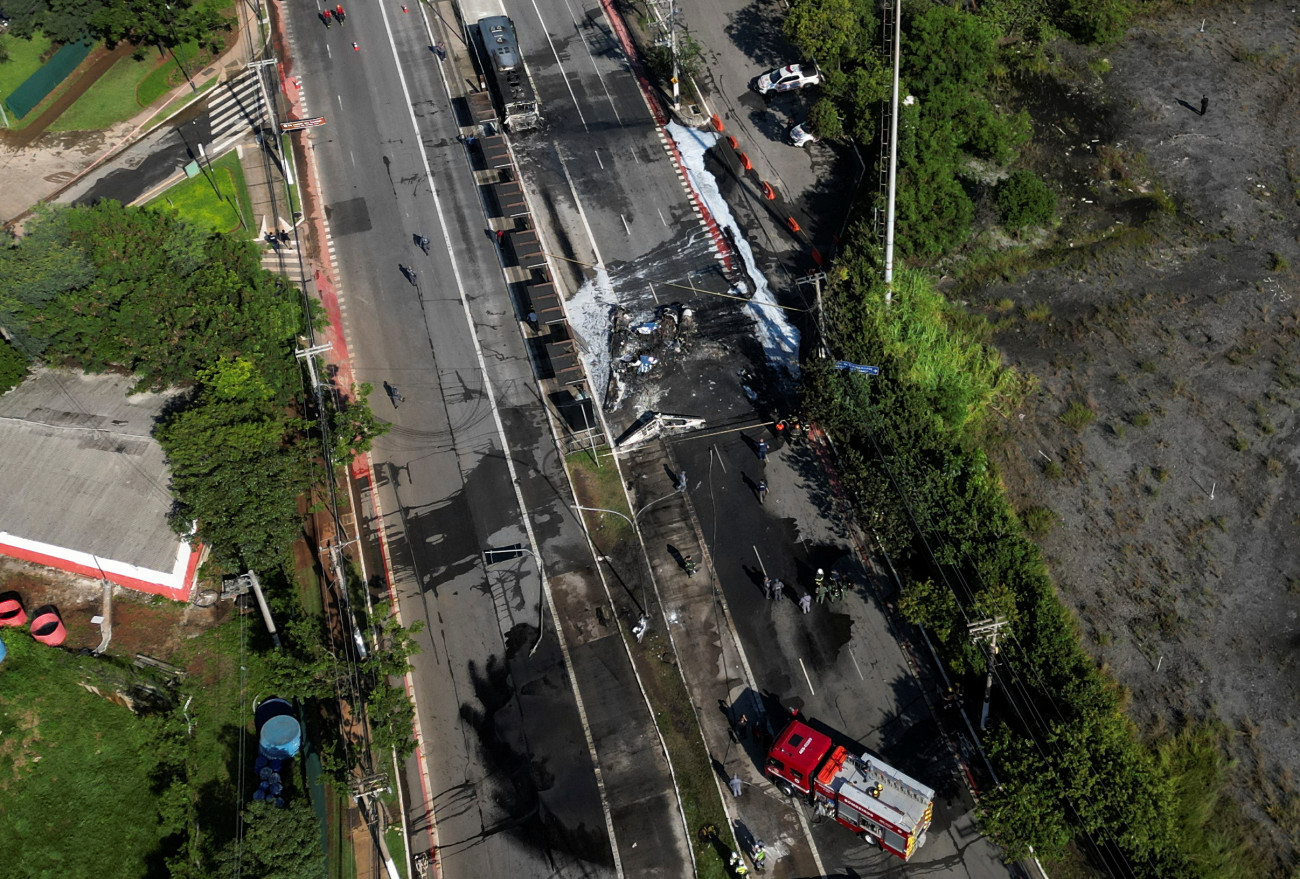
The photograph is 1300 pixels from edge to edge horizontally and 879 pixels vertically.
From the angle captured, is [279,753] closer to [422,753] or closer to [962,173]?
[422,753]

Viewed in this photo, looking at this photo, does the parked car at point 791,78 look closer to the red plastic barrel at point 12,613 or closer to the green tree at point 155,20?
the green tree at point 155,20

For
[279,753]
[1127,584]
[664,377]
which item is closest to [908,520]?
[1127,584]

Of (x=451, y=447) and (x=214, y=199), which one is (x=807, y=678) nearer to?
(x=451, y=447)

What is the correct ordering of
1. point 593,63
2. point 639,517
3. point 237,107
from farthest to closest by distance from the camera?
point 593,63
point 237,107
point 639,517

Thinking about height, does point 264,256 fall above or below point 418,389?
above

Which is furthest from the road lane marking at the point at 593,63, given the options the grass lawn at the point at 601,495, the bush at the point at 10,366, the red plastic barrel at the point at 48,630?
the red plastic barrel at the point at 48,630

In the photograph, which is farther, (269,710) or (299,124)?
(299,124)

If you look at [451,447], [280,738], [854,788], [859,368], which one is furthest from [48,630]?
[859,368]
